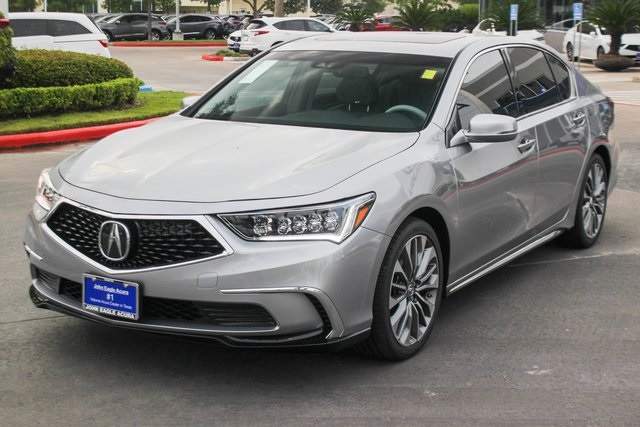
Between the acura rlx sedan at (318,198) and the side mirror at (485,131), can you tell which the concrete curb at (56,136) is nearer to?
the acura rlx sedan at (318,198)

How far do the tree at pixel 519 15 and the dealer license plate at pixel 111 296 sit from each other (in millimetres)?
30494

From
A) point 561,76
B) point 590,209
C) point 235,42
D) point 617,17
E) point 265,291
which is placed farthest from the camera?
point 235,42

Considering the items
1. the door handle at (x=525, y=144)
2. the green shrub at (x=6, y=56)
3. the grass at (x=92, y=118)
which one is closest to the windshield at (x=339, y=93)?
the door handle at (x=525, y=144)

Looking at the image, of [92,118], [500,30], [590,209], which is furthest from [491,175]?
[500,30]

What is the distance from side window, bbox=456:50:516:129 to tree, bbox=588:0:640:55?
78.1 ft

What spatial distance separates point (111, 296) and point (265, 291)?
72cm

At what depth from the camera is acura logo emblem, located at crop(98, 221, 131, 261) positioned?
418cm

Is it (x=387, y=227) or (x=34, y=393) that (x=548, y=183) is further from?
(x=34, y=393)

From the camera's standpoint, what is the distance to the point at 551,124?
625 cm

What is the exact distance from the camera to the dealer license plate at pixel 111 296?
419cm

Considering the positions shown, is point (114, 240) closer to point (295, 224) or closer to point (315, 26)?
point (295, 224)

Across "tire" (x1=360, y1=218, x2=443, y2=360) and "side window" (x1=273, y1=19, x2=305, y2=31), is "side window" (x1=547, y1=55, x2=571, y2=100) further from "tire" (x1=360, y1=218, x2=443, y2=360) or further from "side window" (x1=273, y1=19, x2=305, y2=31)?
"side window" (x1=273, y1=19, x2=305, y2=31)

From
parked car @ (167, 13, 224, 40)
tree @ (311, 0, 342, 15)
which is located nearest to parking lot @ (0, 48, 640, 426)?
parked car @ (167, 13, 224, 40)

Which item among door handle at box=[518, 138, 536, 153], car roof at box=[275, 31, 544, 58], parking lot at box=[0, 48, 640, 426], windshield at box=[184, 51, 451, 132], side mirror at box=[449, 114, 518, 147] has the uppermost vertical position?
car roof at box=[275, 31, 544, 58]
